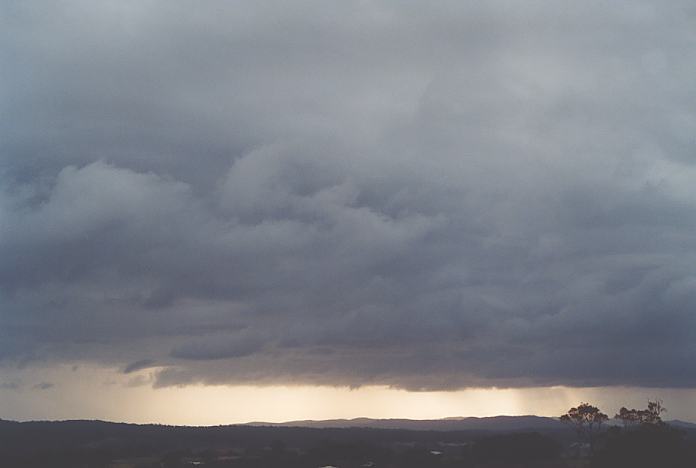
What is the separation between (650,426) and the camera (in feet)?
563

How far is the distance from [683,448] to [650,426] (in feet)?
33.4

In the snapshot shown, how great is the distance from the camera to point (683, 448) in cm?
16212

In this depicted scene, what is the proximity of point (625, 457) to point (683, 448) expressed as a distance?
11.7 m

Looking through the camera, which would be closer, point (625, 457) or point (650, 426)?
point (625, 457)

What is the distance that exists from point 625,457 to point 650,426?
50.3 feet

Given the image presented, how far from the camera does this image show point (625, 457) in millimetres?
159375
